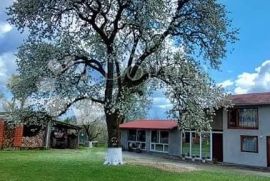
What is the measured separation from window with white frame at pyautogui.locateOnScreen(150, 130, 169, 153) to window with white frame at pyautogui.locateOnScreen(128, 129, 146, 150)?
185 centimetres

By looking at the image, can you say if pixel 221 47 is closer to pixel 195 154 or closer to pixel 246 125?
→ pixel 246 125

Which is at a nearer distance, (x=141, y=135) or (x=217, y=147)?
(x=217, y=147)

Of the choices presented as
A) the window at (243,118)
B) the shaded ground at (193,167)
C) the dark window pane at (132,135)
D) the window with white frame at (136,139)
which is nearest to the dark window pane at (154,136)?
the window with white frame at (136,139)

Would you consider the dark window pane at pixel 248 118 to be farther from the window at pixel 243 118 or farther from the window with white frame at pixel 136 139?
the window with white frame at pixel 136 139

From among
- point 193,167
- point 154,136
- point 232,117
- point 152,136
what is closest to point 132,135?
point 152,136

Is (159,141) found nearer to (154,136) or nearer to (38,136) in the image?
(154,136)

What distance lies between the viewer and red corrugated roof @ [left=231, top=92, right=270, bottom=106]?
31.6 meters

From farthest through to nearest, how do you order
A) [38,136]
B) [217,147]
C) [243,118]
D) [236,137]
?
[38,136] → [217,147] → [236,137] → [243,118]

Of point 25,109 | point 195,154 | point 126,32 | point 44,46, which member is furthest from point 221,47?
point 195,154

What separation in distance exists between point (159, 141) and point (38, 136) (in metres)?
12.1

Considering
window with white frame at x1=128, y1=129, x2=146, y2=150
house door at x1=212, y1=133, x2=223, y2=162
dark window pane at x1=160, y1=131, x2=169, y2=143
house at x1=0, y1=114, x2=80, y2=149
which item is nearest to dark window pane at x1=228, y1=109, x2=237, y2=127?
house door at x1=212, y1=133, x2=223, y2=162

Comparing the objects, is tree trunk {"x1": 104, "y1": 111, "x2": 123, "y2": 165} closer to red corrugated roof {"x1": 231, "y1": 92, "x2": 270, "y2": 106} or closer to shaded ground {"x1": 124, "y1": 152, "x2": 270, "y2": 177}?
shaded ground {"x1": 124, "y1": 152, "x2": 270, "y2": 177}

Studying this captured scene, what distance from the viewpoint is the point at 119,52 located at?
24109mm

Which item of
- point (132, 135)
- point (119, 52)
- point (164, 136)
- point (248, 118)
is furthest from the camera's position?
point (132, 135)
